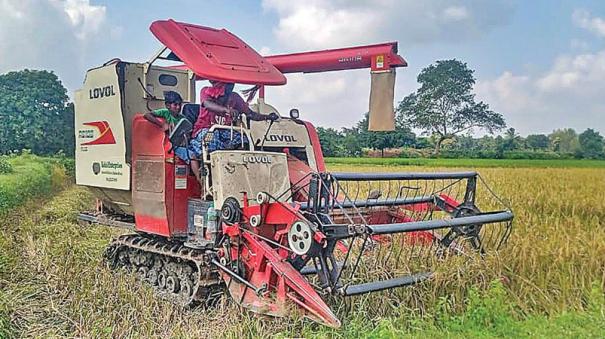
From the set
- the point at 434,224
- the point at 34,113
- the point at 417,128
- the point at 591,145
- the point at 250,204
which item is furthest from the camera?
the point at 34,113

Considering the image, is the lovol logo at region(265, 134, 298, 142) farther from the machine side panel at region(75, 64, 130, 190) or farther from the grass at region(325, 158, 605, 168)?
the grass at region(325, 158, 605, 168)

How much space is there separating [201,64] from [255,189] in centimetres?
129

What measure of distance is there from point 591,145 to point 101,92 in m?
5.12

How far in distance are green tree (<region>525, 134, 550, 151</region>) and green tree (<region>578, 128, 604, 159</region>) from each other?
0.27 metres

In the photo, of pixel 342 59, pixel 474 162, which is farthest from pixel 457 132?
pixel 342 59

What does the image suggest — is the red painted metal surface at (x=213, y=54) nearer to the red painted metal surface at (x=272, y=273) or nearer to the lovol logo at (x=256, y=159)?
the lovol logo at (x=256, y=159)

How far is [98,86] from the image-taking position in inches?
274

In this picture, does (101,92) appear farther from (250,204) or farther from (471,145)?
(471,145)

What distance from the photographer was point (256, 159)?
5.86 meters

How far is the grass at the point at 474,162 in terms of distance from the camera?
398 centimetres

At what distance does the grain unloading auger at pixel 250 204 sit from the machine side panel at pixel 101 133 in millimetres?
15

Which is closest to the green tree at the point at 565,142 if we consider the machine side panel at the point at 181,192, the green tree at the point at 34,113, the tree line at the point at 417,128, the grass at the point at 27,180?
the tree line at the point at 417,128

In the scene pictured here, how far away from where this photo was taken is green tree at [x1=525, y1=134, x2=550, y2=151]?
405cm

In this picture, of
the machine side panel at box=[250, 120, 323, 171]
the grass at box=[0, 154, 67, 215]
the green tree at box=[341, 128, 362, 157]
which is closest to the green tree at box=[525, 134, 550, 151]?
the machine side panel at box=[250, 120, 323, 171]
